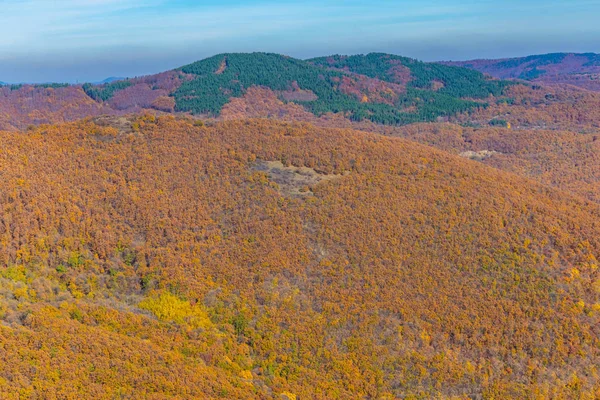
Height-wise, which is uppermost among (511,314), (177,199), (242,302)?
(177,199)

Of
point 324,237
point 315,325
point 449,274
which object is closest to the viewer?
point 315,325

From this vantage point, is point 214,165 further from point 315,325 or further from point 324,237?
point 315,325

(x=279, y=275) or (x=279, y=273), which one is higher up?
(x=279, y=273)

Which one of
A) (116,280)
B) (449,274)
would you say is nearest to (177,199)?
(116,280)

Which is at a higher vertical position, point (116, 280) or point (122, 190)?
point (122, 190)

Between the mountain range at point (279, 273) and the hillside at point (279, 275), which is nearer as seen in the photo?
the hillside at point (279, 275)

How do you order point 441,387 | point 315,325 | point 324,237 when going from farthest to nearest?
point 324,237 < point 315,325 < point 441,387

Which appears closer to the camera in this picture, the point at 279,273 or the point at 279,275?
the point at 279,275

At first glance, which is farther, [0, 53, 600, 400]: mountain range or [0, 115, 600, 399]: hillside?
[0, 53, 600, 400]: mountain range
